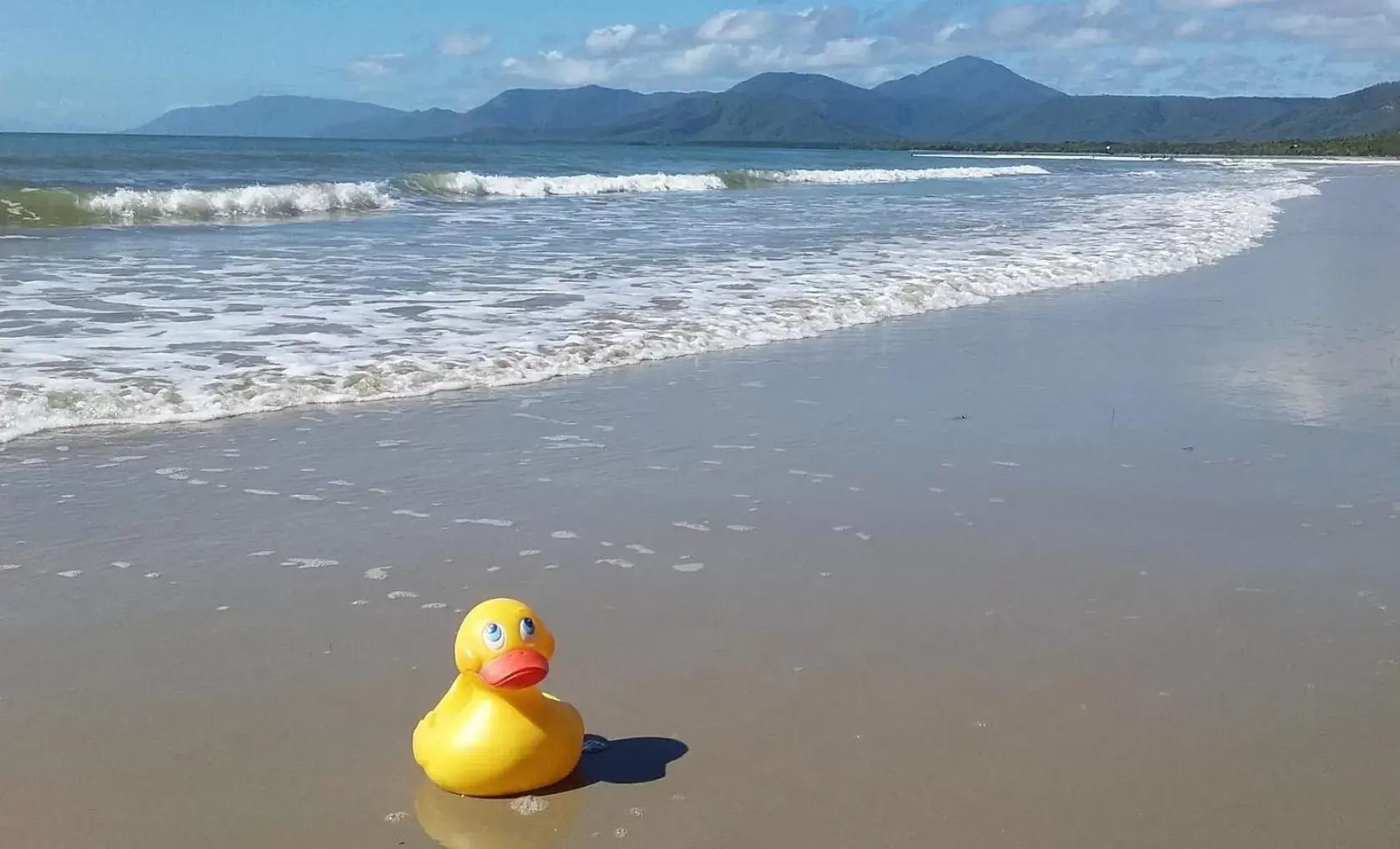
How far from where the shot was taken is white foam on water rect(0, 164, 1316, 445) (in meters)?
7.15

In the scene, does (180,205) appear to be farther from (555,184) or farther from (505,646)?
(505,646)

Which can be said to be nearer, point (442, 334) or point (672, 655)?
point (672, 655)

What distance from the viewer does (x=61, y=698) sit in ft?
11.6

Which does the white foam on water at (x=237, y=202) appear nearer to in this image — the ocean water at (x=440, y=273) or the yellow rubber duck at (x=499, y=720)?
the ocean water at (x=440, y=273)

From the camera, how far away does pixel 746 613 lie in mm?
4152

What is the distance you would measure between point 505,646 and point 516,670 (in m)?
0.07

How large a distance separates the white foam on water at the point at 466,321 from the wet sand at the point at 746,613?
48 centimetres

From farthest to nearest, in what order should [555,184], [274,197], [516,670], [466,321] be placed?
[555,184]
[274,197]
[466,321]
[516,670]

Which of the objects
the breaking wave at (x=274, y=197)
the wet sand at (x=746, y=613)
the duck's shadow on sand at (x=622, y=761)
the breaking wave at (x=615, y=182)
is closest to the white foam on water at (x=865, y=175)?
the breaking wave at (x=615, y=182)

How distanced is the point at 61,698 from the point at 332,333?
5640 millimetres

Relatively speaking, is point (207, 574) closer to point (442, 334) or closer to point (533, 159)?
point (442, 334)

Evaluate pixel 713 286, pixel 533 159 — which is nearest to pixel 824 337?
pixel 713 286

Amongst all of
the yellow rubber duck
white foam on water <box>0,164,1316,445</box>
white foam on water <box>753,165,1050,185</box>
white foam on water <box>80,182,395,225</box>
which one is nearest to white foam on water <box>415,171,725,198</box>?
white foam on water <box>80,182,395,225</box>

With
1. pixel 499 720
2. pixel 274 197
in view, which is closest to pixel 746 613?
pixel 499 720
